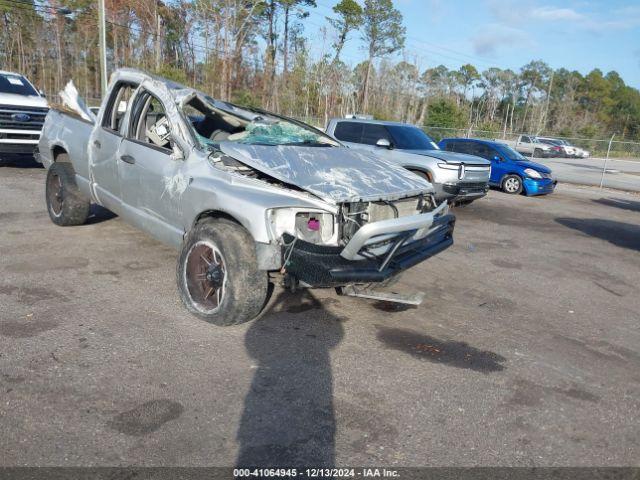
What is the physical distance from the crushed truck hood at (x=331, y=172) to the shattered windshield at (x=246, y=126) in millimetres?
435

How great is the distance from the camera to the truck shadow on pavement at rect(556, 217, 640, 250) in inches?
358

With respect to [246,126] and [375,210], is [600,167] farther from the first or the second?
[375,210]

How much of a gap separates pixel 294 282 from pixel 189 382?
107cm

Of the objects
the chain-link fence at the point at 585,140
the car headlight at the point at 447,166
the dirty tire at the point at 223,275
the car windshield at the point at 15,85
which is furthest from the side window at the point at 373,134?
the chain-link fence at the point at 585,140

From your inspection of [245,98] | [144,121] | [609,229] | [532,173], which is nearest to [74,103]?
[144,121]

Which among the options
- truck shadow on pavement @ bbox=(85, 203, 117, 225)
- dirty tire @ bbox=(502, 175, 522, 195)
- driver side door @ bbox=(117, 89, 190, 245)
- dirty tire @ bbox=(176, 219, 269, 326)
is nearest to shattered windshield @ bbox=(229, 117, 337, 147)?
driver side door @ bbox=(117, 89, 190, 245)

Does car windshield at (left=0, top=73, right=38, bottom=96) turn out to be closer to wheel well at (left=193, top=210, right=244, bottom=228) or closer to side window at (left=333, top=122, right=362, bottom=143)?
side window at (left=333, top=122, right=362, bottom=143)

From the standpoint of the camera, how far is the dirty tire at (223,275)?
12.7 ft

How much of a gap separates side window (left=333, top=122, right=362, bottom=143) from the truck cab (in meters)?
6.71

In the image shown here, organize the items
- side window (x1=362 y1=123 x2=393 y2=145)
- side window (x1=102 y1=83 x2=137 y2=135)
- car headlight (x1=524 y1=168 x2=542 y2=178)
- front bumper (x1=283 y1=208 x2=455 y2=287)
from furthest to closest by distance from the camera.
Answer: car headlight (x1=524 y1=168 x2=542 y2=178) < side window (x1=362 y1=123 x2=393 y2=145) < side window (x1=102 y1=83 x2=137 y2=135) < front bumper (x1=283 y1=208 x2=455 y2=287)

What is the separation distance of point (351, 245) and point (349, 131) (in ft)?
25.4

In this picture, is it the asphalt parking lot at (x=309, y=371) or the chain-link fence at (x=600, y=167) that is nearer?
the asphalt parking lot at (x=309, y=371)

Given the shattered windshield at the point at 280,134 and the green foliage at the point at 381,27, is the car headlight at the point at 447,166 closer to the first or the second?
the shattered windshield at the point at 280,134

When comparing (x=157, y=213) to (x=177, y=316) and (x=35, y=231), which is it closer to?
(x=177, y=316)
